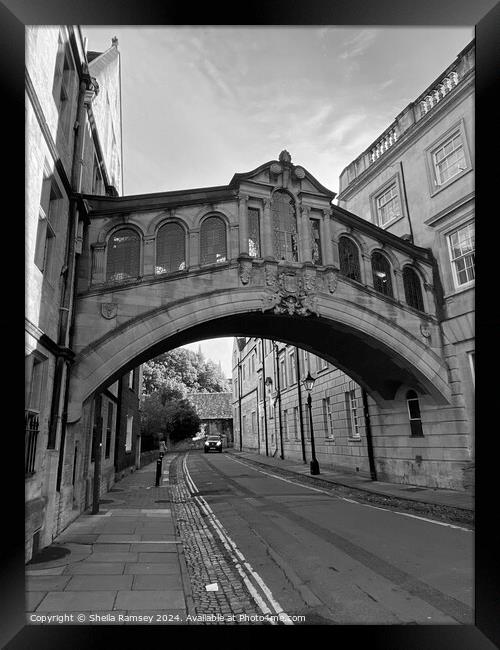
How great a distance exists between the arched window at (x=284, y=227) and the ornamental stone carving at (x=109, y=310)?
506 cm

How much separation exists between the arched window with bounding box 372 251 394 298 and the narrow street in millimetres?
6983

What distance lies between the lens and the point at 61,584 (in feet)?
17.9

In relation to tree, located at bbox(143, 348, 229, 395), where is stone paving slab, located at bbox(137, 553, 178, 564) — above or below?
below

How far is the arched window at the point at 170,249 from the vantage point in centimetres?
1206

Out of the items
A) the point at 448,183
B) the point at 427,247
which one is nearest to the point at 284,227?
the point at 427,247

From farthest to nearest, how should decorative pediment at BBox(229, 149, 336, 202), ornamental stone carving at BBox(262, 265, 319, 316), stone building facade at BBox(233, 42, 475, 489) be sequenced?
stone building facade at BBox(233, 42, 475, 489)
decorative pediment at BBox(229, 149, 336, 202)
ornamental stone carving at BBox(262, 265, 319, 316)

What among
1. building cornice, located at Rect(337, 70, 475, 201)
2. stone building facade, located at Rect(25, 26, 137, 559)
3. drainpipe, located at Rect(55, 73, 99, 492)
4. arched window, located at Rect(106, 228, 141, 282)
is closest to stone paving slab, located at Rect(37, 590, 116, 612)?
stone building facade, located at Rect(25, 26, 137, 559)

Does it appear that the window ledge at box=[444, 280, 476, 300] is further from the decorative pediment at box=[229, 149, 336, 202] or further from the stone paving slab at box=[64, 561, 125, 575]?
the stone paving slab at box=[64, 561, 125, 575]

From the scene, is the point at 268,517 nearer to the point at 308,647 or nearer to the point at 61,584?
the point at 61,584

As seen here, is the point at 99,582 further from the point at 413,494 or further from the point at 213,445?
the point at 213,445

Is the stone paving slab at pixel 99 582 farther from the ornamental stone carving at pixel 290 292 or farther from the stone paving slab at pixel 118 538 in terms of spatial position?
the ornamental stone carving at pixel 290 292

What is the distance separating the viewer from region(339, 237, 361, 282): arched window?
46.3 ft

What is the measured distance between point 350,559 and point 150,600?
328 cm
